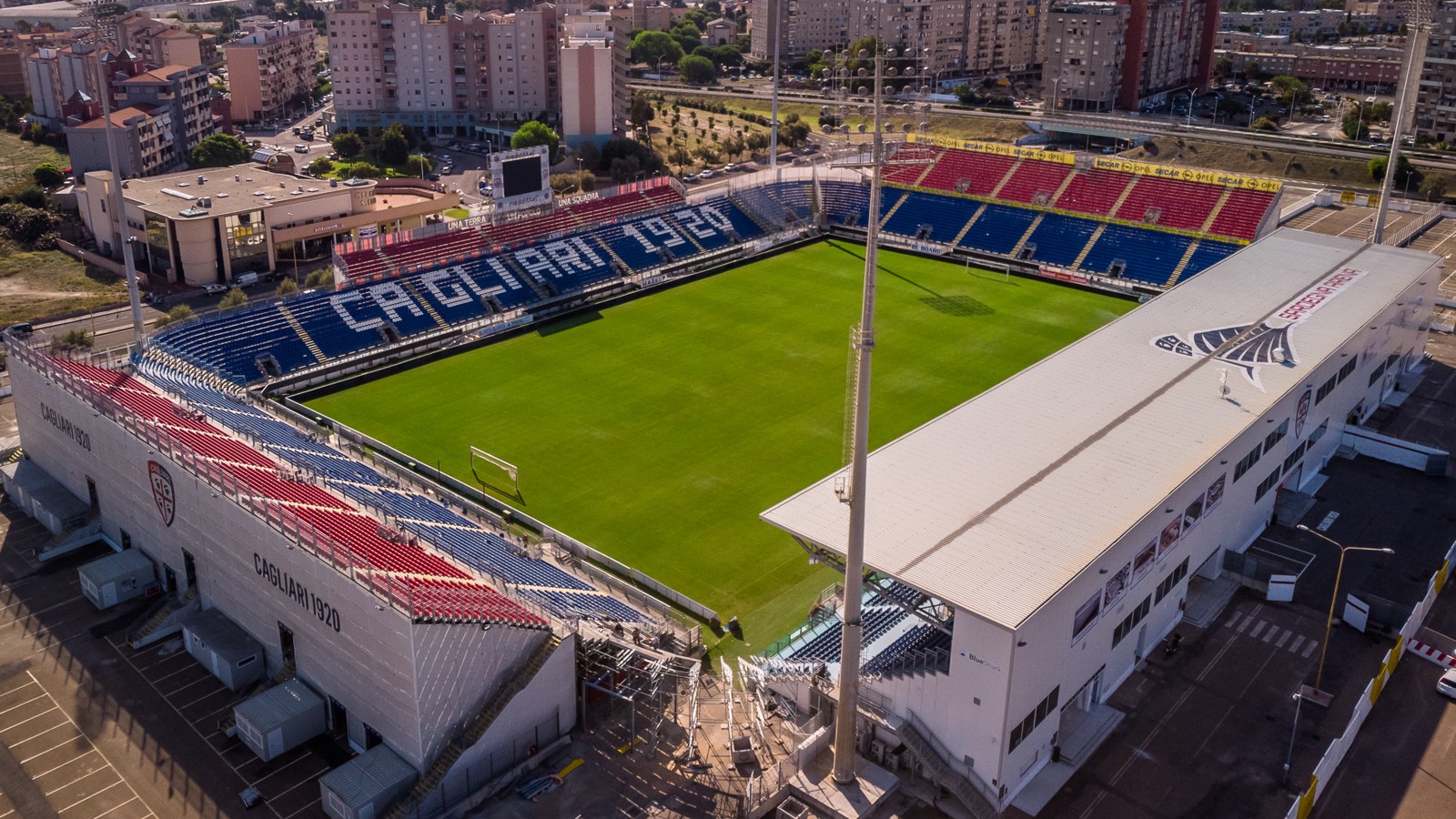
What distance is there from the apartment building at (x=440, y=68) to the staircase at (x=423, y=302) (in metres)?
59.0

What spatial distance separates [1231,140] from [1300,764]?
94418 mm

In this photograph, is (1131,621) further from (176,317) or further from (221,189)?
(221,189)

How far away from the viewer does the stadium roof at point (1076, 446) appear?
2927 cm

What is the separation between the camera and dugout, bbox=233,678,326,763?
30.1 meters

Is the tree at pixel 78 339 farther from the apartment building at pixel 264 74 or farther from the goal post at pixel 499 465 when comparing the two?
the apartment building at pixel 264 74

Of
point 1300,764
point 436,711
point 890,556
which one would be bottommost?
point 1300,764

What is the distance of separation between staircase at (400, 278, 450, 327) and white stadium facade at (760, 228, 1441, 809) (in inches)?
1346

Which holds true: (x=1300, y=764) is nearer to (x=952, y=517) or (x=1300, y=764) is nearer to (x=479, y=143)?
(x=952, y=517)

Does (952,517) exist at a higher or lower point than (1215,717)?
higher

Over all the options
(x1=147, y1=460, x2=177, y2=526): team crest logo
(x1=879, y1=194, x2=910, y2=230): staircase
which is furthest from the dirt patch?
(x1=147, y1=460, x2=177, y2=526): team crest logo

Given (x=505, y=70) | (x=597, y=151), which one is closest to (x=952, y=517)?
(x=597, y=151)

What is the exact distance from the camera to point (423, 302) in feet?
208

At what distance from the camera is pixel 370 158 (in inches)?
4151

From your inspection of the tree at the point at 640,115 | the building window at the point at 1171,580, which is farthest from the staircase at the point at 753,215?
the building window at the point at 1171,580
